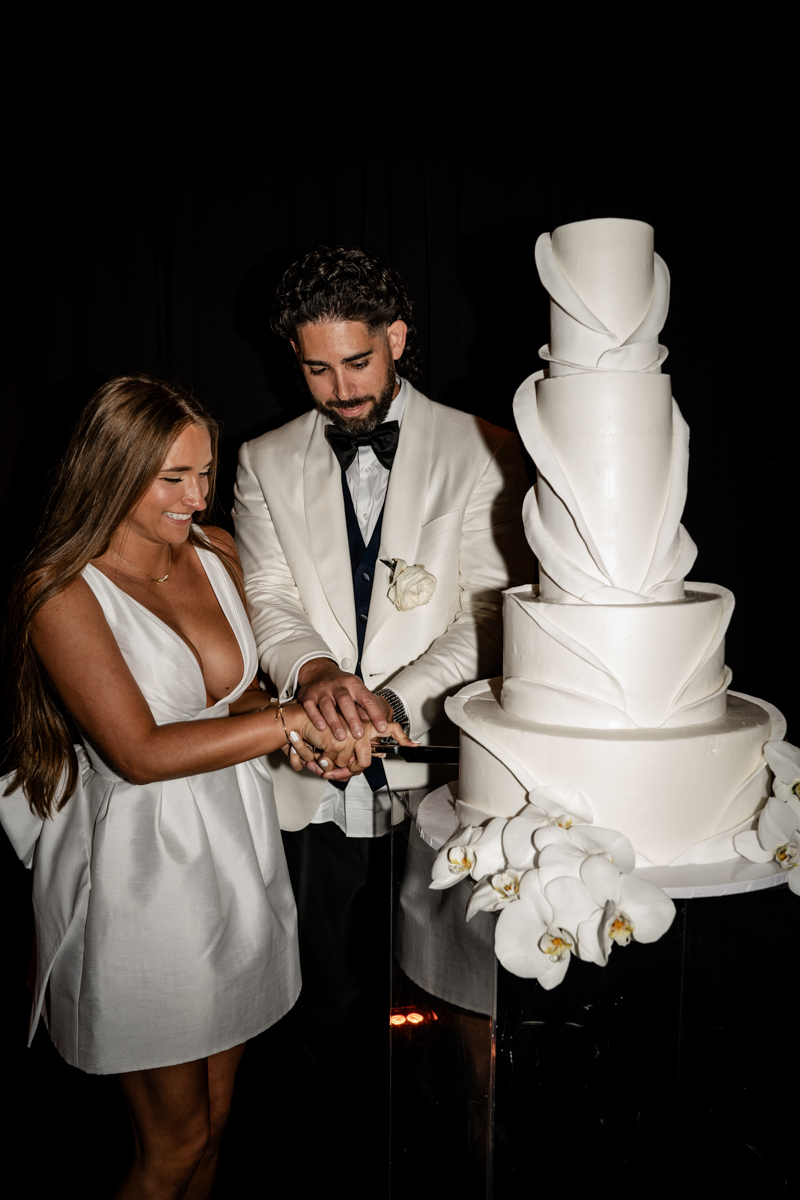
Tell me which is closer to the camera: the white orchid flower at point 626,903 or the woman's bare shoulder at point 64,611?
the white orchid flower at point 626,903

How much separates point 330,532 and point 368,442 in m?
0.27

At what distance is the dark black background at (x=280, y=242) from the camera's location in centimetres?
346

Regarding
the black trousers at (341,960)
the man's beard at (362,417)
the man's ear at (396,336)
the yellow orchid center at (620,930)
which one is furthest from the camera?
the black trousers at (341,960)

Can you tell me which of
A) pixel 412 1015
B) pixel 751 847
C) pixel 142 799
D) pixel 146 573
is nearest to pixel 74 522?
pixel 146 573

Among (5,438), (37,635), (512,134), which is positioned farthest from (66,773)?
(512,134)

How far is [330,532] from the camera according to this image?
7.70 feet

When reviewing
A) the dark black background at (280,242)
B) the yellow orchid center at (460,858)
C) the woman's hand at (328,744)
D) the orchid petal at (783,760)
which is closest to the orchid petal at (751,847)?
the orchid petal at (783,760)

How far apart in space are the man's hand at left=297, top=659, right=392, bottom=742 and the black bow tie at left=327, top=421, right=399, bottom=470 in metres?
0.68

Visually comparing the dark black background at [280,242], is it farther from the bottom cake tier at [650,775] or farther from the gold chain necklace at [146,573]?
the bottom cake tier at [650,775]

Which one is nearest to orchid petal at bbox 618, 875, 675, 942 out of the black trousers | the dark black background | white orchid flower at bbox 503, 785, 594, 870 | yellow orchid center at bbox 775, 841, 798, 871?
white orchid flower at bbox 503, 785, 594, 870

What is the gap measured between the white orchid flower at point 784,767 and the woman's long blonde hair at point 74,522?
4.27 feet

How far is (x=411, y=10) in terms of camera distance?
348 centimetres

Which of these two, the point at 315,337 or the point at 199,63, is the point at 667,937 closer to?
the point at 315,337

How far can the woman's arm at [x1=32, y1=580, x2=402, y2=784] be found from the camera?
1.75m
